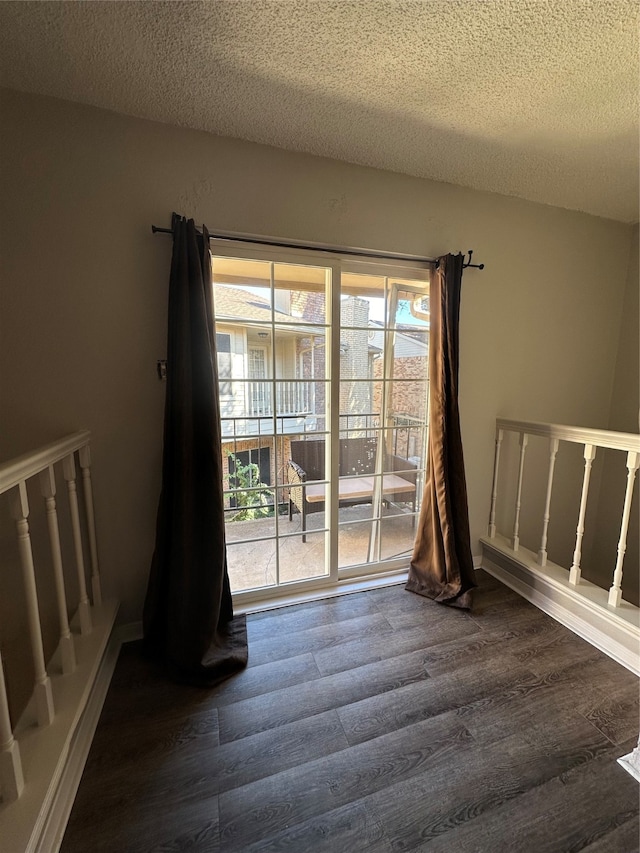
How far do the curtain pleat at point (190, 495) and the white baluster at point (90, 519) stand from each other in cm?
26

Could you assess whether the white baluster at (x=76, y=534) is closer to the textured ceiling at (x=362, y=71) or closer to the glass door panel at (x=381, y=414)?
the glass door panel at (x=381, y=414)

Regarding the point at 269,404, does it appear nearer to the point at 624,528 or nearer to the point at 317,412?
the point at 317,412

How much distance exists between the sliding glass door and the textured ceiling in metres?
0.57

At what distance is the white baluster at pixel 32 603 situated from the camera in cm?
98

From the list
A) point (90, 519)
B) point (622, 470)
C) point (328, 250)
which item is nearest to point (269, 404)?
point (328, 250)

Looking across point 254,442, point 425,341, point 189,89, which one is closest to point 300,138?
point 189,89

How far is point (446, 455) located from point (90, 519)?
1.89 m

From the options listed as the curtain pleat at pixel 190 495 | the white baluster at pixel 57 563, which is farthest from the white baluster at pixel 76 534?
the curtain pleat at pixel 190 495

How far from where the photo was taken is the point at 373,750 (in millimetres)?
1199

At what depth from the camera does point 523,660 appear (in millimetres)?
1592

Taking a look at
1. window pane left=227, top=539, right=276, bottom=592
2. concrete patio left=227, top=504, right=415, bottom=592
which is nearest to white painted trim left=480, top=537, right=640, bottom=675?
concrete patio left=227, top=504, right=415, bottom=592

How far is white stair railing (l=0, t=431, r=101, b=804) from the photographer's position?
0.89 m

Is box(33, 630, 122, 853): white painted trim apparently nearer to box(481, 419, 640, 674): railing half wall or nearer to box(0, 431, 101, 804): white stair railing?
box(0, 431, 101, 804): white stair railing

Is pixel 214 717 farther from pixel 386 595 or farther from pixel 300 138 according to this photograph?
pixel 300 138
